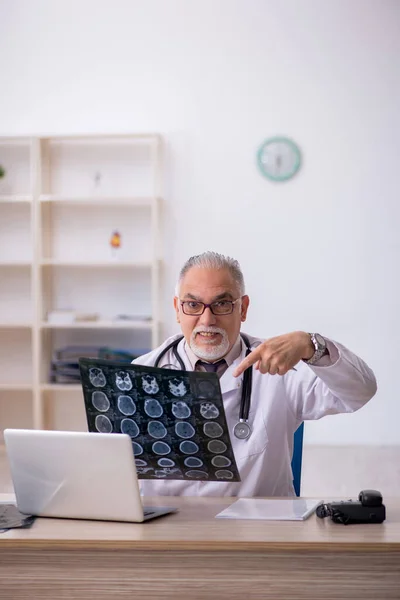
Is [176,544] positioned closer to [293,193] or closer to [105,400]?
[105,400]

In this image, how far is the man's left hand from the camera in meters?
1.84

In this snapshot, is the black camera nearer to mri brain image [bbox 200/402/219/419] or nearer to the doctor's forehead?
mri brain image [bbox 200/402/219/419]

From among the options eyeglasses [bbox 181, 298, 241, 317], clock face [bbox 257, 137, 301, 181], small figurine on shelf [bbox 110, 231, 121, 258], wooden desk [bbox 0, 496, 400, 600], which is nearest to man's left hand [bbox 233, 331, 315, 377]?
wooden desk [bbox 0, 496, 400, 600]

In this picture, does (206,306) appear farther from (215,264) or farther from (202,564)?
(202,564)

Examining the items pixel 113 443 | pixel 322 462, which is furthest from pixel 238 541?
pixel 322 462

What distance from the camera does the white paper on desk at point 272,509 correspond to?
1808mm

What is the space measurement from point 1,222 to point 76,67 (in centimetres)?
122

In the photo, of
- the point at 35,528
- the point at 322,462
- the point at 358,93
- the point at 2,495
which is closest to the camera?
the point at 35,528

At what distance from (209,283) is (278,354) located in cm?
57

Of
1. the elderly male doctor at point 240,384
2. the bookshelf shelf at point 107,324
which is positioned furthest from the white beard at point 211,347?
the bookshelf shelf at point 107,324

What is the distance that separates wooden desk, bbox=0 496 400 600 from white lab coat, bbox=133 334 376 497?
50 centimetres

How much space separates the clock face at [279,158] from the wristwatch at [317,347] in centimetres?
400

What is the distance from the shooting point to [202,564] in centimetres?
163

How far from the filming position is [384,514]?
176cm
